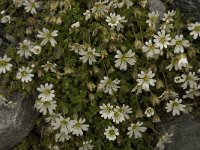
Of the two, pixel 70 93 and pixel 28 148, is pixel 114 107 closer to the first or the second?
pixel 70 93

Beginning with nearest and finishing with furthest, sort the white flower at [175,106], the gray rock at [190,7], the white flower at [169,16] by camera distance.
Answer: the white flower at [175,106], the white flower at [169,16], the gray rock at [190,7]

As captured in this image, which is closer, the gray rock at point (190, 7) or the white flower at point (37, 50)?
the white flower at point (37, 50)

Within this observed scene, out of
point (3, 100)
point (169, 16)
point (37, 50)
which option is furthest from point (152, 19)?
point (3, 100)

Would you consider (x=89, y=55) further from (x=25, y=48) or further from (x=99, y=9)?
(x=25, y=48)

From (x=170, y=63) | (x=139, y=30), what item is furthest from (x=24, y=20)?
(x=170, y=63)

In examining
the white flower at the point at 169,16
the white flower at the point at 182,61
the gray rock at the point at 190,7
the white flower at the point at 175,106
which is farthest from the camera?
the gray rock at the point at 190,7

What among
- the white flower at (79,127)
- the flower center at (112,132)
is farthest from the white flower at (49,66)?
the flower center at (112,132)

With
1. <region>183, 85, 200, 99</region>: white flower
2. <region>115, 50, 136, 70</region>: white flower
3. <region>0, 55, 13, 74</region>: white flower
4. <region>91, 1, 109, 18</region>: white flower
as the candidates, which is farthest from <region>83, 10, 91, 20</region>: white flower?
<region>183, 85, 200, 99</region>: white flower

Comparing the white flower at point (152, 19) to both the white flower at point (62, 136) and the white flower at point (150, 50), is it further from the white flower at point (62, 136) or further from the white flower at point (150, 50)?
the white flower at point (62, 136)
